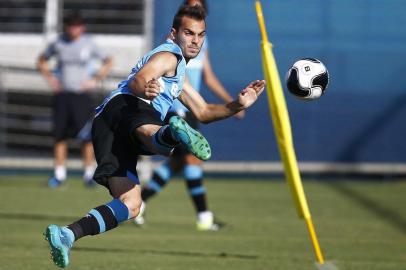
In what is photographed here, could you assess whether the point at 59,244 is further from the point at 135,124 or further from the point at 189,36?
the point at 189,36

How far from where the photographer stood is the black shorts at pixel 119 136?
6234mm

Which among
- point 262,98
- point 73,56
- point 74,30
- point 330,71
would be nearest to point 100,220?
point 74,30

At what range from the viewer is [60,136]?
13680 millimetres

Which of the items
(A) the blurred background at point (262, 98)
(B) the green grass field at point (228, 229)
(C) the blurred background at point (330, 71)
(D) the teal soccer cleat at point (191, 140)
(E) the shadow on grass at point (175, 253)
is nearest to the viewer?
(D) the teal soccer cleat at point (191, 140)

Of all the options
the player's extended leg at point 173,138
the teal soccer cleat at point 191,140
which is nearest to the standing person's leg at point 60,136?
the player's extended leg at point 173,138

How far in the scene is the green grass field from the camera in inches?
292

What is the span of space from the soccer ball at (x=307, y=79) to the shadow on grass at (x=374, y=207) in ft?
12.1

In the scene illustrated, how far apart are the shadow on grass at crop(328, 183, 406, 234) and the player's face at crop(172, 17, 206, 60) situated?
14.2ft

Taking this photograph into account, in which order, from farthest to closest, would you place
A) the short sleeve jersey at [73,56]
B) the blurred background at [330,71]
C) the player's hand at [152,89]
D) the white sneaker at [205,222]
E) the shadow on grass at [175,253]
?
the blurred background at [330,71]
the short sleeve jersey at [73,56]
the white sneaker at [205,222]
the shadow on grass at [175,253]
the player's hand at [152,89]

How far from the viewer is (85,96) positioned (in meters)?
14.0

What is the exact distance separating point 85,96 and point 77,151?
1879 mm

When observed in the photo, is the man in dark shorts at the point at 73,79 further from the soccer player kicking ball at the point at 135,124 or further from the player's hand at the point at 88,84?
the soccer player kicking ball at the point at 135,124

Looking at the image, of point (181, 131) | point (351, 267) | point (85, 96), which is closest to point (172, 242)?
point (351, 267)

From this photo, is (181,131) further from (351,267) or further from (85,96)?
(85,96)
